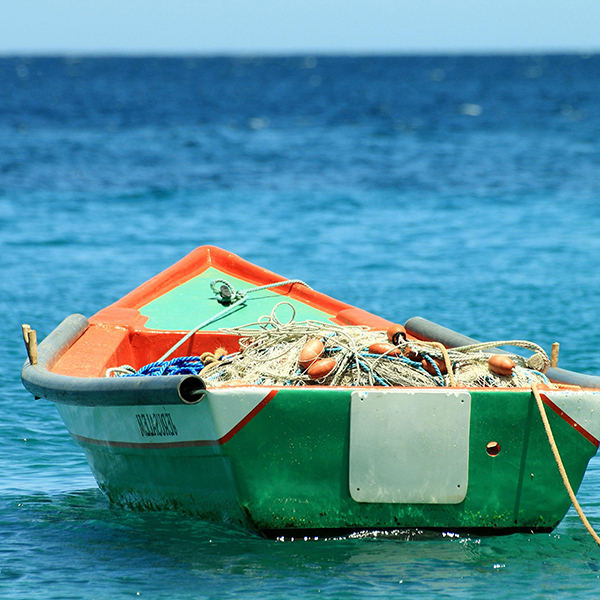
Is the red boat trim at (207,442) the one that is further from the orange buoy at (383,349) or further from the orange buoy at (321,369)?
the orange buoy at (383,349)

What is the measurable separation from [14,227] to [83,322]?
972 centimetres

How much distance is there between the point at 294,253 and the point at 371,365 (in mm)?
8809

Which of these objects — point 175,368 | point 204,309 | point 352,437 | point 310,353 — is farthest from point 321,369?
point 204,309

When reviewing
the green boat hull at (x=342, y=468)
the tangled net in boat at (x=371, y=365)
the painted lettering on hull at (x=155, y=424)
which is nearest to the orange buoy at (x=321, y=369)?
the tangled net in boat at (x=371, y=365)

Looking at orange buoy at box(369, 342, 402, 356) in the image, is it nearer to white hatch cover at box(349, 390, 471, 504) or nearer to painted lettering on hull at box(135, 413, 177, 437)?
white hatch cover at box(349, 390, 471, 504)

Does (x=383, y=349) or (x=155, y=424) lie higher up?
(x=383, y=349)

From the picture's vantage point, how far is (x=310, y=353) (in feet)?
13.9

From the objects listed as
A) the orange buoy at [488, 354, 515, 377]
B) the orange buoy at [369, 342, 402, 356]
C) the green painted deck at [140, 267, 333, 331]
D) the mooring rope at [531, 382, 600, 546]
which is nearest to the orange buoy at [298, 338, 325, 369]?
the orange buoy at [369, 342, 402, 356]

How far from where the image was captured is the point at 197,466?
13.3 ft

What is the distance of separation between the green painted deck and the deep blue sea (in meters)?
1.00

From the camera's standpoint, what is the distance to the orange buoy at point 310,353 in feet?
13.9

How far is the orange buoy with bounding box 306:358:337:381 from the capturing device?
13.7ft

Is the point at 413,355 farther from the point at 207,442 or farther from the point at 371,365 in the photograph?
the point at 207,442

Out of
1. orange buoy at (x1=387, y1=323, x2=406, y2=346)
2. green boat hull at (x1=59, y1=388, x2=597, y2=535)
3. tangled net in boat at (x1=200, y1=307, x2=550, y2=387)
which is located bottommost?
green boat hull at (x1=59, y1=388, x2=597, y2=535)
